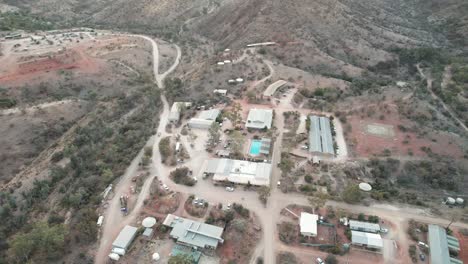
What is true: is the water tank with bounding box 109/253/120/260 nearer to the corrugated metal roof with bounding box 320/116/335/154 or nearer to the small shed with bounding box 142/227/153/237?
the small shed with bounding box 142/227/153/237

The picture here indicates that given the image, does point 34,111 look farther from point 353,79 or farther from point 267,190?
point 353,79

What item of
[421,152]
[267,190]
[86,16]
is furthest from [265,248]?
[86,16]

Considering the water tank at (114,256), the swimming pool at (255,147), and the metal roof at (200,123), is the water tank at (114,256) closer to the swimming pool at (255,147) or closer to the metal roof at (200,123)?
the swimming pool at (255,147)

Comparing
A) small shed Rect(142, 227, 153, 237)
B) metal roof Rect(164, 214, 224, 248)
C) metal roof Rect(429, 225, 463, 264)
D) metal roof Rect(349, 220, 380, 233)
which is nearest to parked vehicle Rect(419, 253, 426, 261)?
metal roof Rect(429, 225, 463, 264)

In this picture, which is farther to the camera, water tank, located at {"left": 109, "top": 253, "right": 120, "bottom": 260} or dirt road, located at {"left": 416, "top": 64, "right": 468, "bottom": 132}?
dirt road, located at {"left": 416, "top": 64, "right": 468, "bottom": 132}

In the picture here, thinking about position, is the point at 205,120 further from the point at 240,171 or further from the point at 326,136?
the point at 326,136

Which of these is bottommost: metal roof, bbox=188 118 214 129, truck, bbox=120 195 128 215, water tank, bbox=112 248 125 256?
water tank, bbox=112 248 125 256

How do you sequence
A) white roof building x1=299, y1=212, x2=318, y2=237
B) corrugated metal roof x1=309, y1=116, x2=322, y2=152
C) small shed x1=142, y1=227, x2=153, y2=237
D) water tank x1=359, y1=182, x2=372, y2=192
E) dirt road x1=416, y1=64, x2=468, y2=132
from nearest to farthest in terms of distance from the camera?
1. white roof building x1=299, y1=212, x2=318, y2=237
2. small shed x1=142, y1=227, x2=153, y2=237
3. water tank x1=359, y1=182, x2=372, y2=192
4. corrugated metal roof x1=309, y1=116, x2=322, y2=152
5. dirt road x1=416, y1=64, x2=468, y2=132
